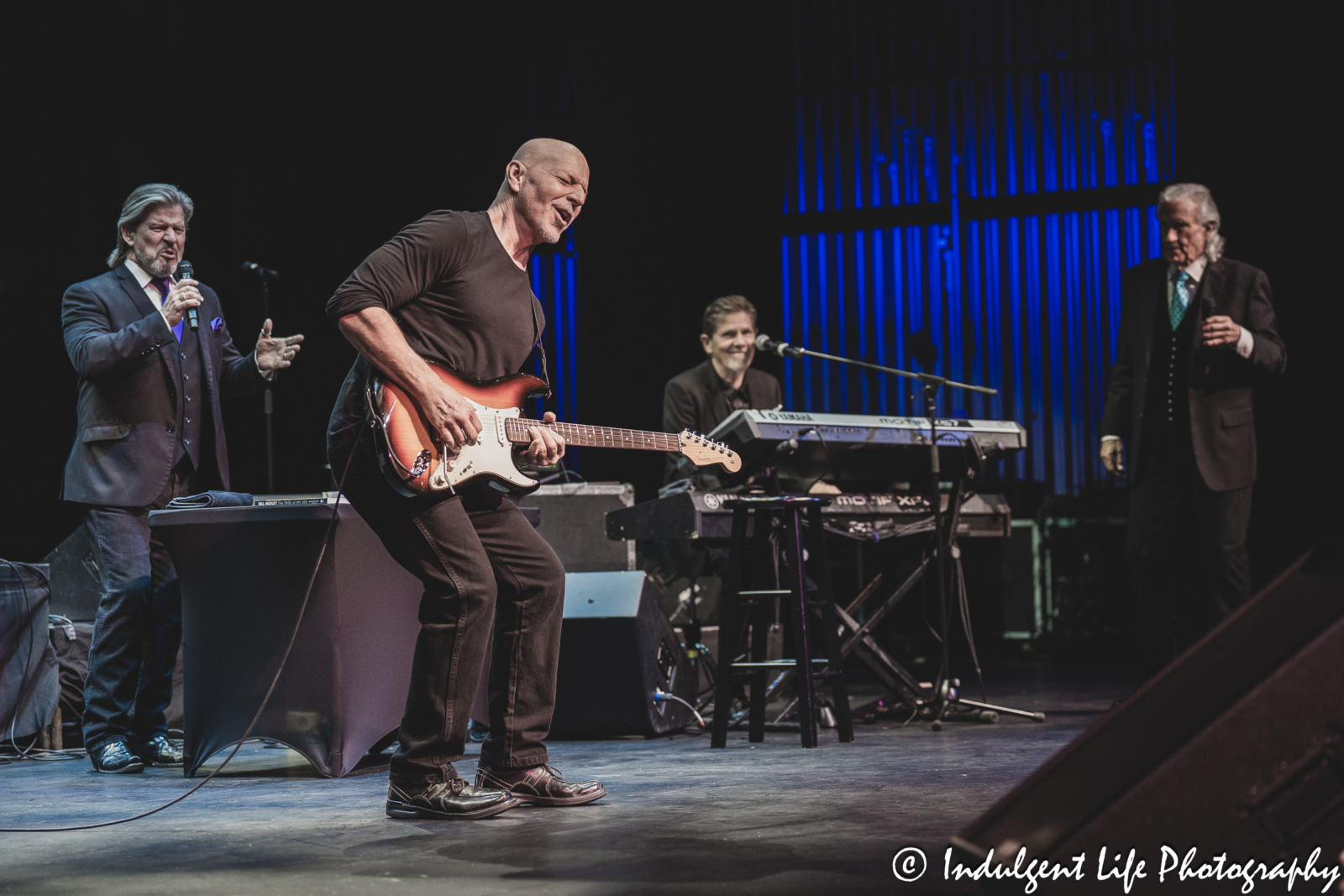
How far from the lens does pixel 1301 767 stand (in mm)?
1425

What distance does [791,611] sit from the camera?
4391mm

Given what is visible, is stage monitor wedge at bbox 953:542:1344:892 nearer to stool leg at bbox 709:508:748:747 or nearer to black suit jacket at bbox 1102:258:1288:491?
stool leg at bbox 709:508:748:747

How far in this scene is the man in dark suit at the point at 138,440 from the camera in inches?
165

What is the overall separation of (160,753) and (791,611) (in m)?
2.17

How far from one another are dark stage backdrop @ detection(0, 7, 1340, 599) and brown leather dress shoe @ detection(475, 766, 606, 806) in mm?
3920

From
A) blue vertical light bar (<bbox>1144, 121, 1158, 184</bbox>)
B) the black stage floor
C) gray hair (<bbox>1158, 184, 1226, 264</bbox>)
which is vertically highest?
blue vertical light bar (<bbox>1144, 121, 1158, 184</bbox>)

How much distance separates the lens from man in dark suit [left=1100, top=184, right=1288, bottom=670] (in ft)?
14.6

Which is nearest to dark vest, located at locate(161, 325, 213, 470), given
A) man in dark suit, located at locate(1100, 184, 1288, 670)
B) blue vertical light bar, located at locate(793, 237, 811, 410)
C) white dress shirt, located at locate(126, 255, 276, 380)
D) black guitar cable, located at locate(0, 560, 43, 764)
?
white dress shirt, located at locate(126, 255, 276, 380)

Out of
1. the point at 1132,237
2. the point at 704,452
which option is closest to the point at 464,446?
the point at 704,452

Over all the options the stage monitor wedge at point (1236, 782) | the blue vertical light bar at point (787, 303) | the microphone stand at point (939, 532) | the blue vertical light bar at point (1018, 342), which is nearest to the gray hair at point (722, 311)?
the microphone stand at point (939, 532)

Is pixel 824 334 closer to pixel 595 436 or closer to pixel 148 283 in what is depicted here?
pixel 148 283

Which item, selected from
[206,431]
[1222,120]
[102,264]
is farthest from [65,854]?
[1222,120]

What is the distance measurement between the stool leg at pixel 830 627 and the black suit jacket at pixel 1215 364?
1260 millimetres

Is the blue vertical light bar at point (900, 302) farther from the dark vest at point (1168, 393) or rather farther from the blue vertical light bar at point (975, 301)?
the dark vest at point (1168, 393)
